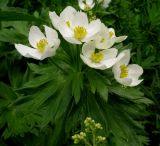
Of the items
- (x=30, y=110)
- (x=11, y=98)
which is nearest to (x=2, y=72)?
(x=11, y=98)

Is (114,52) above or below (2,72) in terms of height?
above

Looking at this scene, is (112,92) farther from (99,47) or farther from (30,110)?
(30,110)

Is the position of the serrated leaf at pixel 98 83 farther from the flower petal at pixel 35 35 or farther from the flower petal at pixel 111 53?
the flower petal at pixel 35 35

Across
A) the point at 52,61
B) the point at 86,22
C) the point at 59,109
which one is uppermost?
the point at 86,22

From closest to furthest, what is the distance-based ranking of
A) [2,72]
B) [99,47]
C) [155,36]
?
[99,47], [2,72], [155,36]

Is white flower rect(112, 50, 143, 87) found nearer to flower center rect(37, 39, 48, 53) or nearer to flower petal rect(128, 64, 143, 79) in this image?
A: flower petal rect(128, 64, 143, 79)

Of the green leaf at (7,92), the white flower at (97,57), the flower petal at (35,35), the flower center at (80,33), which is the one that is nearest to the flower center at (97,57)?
the white flower at (97,57)

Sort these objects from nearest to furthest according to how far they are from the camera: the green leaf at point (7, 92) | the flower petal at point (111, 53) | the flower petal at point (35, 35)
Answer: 1. the flower petal at point (111, 53)
2. the flower petal at point (35, 35)
3. the green leaf at point (7, 92)

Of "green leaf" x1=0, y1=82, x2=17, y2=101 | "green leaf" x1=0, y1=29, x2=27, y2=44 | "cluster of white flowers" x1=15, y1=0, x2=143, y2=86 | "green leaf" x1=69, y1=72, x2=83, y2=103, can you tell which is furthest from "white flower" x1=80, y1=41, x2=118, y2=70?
"green leaf" x1=0, y1=82, x2=17, y2=101
